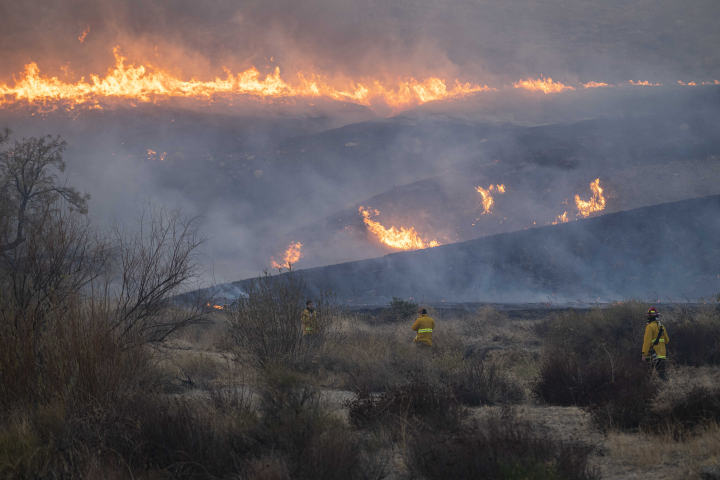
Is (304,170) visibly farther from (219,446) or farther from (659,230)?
(219,446)

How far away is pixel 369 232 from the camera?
6047cm

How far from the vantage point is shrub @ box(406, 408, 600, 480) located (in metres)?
3.45

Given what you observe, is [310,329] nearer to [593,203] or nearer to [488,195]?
[593,203]

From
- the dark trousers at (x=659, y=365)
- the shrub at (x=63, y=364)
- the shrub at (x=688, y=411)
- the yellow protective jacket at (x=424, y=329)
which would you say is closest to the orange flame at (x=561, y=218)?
the yellow protective jacket at (x=424, y=329)

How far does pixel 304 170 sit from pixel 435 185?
1361 inches

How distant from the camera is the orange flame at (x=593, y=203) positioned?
5056 cm

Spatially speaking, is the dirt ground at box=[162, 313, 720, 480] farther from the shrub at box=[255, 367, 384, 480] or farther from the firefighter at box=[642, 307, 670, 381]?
the firefighter at box=[642, 307, 670, 381]

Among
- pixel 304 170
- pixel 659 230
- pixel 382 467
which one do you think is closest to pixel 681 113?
pixel 659 230

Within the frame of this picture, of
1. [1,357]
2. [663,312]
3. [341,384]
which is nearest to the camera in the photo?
[1,357]

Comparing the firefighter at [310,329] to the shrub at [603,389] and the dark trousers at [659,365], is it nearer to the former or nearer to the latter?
the shrub at [603,389]

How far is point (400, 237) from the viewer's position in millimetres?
58375

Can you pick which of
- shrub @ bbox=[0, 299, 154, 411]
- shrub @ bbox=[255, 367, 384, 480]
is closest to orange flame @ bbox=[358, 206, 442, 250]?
shrub @ bbox=[255, 367, 384, 480]

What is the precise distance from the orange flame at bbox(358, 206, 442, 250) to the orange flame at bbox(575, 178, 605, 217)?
17.6 meters

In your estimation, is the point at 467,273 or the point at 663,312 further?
the point at 467,273
